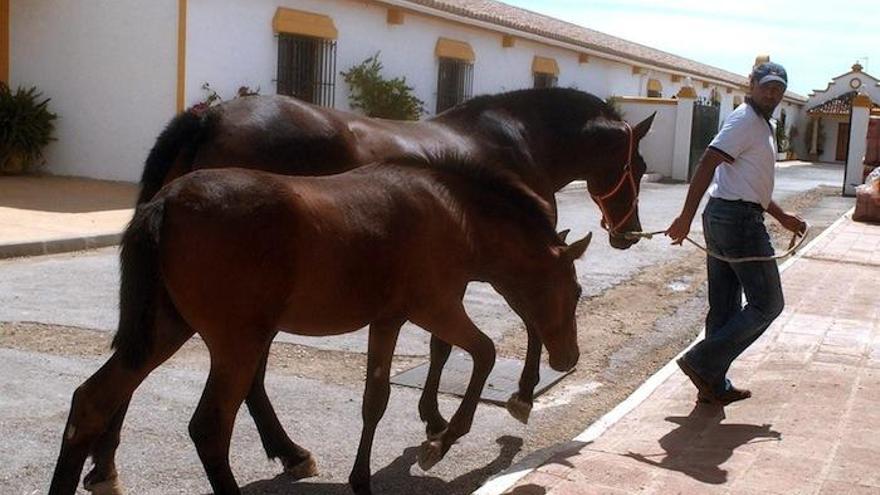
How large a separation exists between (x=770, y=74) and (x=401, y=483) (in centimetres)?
291

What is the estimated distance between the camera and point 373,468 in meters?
4.71

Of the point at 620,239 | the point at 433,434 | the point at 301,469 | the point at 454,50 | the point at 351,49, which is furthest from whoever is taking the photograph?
the point at 454,50

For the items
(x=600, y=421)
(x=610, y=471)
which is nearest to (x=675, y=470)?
(x=610, y=471)

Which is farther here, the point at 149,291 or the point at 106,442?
the point at 106,442

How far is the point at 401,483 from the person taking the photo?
4559 millimetres

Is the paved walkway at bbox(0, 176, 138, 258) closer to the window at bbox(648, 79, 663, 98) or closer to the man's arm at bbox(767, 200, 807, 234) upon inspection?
the man's arm at bbox(767, 200, 807, 234)

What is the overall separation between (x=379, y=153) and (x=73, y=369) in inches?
89.4

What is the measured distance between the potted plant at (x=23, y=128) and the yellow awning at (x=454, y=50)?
7588 mm

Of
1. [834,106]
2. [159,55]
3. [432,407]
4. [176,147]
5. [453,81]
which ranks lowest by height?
[432,407]

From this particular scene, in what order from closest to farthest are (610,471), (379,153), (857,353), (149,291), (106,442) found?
(149,291) → (106,442) → (610,471) → (379,153) → (857,353)

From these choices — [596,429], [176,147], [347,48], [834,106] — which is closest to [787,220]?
[596,429]

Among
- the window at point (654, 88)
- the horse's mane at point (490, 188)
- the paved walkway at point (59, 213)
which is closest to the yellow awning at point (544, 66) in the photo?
the window at point (654, 88)

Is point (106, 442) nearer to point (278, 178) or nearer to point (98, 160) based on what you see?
point (278, 178)

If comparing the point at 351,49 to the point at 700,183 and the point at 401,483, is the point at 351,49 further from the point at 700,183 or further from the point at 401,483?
the point at 401,483
